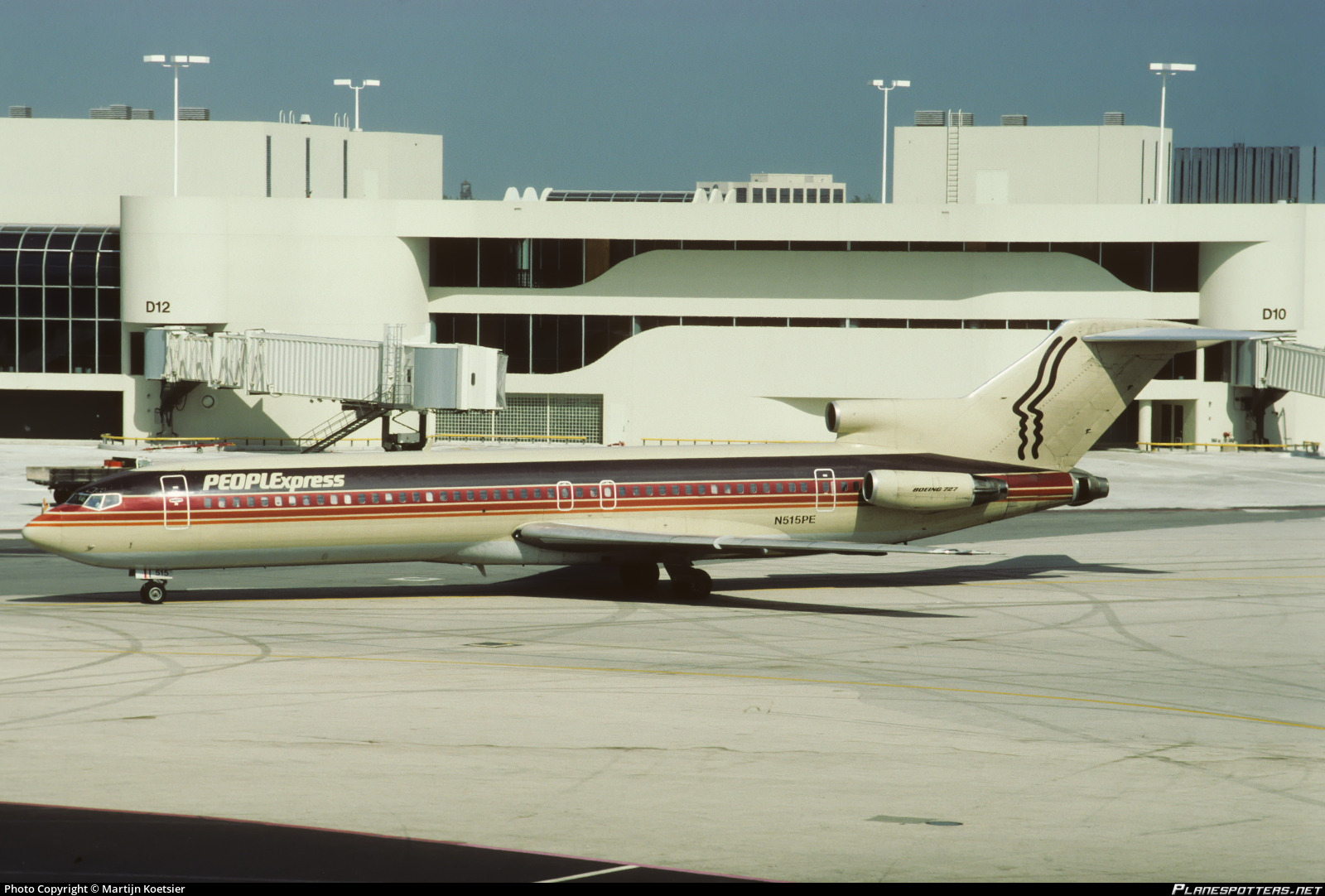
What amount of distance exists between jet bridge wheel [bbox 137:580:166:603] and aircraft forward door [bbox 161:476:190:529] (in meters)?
1.78

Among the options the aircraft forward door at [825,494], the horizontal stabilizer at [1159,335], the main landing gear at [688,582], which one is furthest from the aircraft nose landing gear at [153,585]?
the horizontal stabilizer at [1159,335]

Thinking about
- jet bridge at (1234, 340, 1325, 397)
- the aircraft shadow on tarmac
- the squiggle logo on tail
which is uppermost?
jet bridge at (1234, 340, 1325, 397)

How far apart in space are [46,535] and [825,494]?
59.5ft

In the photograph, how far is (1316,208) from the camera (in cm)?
7262

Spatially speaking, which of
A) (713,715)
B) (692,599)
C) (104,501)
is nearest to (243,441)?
(104,501)

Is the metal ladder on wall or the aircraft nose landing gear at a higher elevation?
the metal ladder on wall

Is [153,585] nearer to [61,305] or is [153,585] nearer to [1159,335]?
[1159,335]

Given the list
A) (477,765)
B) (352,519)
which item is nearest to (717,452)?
(352,519)

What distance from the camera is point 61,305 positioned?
72750mm

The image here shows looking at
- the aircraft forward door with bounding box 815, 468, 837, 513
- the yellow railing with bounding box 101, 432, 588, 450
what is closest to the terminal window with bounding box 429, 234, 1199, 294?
the yellow railing with bounding box 101, 432, 588, 450

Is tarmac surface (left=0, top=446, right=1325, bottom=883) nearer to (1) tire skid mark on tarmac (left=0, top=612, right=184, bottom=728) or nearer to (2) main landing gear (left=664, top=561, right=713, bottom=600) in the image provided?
(1) tire skid mark on tarmac (left=0, top=612, right=184, bottom=728)

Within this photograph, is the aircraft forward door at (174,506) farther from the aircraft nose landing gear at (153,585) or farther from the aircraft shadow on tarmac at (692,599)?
the aircraft shadow on tarmac at (692,599)

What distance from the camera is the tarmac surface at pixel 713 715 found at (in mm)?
14039

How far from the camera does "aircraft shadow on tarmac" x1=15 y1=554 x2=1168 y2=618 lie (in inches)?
1276
